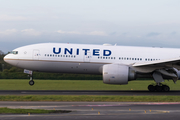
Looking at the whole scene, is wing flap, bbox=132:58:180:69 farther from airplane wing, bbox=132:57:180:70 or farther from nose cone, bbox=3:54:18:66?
nose cone, bbox=3:54:18:66

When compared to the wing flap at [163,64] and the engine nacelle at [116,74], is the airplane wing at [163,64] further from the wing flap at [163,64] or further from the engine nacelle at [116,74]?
the engine nacelle at [116,74]

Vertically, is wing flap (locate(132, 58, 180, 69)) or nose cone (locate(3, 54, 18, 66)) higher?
nose cone (locate(3, 54, 18, 66))

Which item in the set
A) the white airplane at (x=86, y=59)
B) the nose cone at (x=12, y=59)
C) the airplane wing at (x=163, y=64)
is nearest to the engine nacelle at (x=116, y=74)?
the white airplane at (x=86, y=59)

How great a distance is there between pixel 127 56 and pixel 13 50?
10.5 metres

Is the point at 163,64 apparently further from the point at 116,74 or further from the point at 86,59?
the point at 86,59

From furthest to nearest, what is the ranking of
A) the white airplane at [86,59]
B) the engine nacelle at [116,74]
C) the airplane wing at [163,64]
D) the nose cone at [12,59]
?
1. the nose cone at [12,59]
2. the white airplane at [86,59]
3. the airplane wing at [163,64]
4. the engine nacelle at [116,74]

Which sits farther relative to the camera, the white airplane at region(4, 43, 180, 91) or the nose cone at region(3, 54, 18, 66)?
the nose cone at region(3, 54, 18, 66)

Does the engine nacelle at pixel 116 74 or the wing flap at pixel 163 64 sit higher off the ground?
the wing flap at pixel 163 64

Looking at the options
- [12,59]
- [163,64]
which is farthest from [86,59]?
[12,59]

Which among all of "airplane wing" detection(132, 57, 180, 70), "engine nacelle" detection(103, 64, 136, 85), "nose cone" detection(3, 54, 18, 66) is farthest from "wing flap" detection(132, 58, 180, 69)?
"nose cone" detection(3, 54, 18, 66)

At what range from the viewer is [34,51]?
77.0 ft

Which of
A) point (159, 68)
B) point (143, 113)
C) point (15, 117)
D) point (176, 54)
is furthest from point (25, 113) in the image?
point (176, 54)

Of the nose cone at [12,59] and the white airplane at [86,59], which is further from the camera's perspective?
the nose cone at [12,59]

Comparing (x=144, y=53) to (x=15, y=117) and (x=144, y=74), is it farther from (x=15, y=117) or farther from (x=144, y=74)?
(x=15, y=117)
